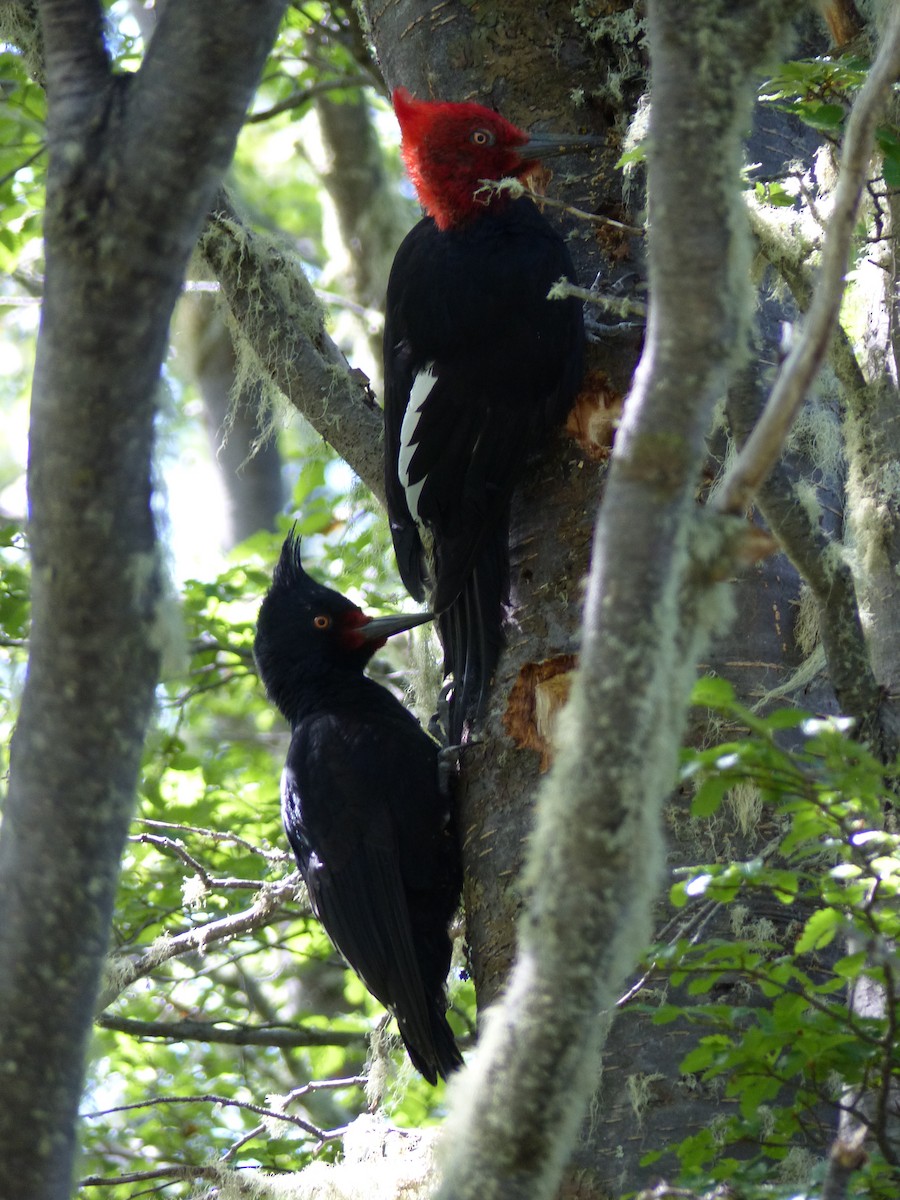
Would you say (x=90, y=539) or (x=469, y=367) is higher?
(x=469, y=367)

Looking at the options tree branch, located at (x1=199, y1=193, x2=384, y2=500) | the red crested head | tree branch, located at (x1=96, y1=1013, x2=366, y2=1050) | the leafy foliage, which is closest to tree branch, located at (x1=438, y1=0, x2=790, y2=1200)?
the leafy foliage

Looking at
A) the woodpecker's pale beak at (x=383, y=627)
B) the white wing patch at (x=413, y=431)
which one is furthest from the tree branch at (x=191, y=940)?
the white wing patch at (x=413, y=431)

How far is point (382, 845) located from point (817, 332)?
2.00m

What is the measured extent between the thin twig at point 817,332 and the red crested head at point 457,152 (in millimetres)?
1481

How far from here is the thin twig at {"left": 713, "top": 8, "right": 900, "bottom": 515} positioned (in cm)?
118

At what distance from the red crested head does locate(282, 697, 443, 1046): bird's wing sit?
3.94ft

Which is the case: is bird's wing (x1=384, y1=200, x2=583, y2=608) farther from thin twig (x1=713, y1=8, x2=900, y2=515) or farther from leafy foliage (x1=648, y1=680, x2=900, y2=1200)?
thin twig (x1=713, y1=8, x2=900, y2=515)

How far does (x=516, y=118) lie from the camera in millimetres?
2945

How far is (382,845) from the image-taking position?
9.75 ft

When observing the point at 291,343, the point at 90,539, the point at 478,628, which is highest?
the point at 291,343

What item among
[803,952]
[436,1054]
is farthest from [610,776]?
[436,1054]

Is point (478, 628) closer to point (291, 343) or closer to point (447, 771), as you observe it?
point (447, 771)

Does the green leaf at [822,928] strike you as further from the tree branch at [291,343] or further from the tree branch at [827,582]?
the tree branch at [291,343]

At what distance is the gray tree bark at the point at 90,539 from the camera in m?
1.28
